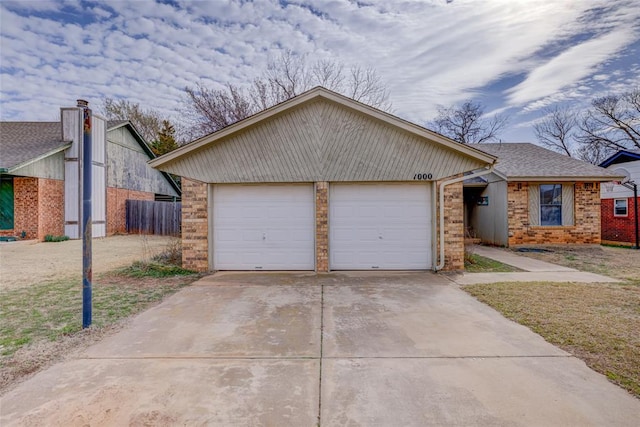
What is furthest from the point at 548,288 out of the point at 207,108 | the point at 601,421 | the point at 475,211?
the point at 207,108

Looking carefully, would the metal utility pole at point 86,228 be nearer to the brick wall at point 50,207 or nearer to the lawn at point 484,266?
the lawn at point 484,266

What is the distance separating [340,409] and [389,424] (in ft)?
1.33

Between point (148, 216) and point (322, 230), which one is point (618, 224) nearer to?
point (322, 230)

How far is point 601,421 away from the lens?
8.28 ft

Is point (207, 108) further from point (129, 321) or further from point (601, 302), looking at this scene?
point (601, 302)

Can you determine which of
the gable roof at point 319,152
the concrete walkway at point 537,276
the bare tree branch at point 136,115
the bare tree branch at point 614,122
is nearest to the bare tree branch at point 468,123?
the bare tree branch at point 614,122

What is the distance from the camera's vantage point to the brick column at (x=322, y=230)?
832cm

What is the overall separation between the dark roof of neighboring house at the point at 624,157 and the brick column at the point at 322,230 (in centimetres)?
1528

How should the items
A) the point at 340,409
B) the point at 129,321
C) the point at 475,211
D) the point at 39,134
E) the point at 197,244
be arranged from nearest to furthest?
the point at 340,409
the point at 129,321
the point at 197,244
the point at 475,211
the point at 39,134

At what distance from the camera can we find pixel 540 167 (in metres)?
13.0

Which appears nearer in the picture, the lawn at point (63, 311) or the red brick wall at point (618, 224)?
the lawn at point (63, 311)

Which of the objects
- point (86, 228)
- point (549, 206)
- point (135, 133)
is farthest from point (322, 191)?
point (135, 133)

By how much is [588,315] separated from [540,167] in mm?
9966

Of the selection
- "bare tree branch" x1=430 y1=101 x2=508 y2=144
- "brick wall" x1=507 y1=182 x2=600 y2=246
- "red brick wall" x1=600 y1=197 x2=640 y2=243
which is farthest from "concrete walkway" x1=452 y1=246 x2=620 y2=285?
"bare tree branch" x1=430 y1=101 x2=508 y2=144
